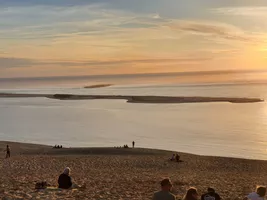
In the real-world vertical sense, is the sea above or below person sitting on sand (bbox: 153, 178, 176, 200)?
above

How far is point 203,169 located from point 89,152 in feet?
31.2

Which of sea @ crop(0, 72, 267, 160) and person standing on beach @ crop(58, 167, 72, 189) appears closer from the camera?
person standing on beach @ crop(58, 167, 72, 189)

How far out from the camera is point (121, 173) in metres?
19.8

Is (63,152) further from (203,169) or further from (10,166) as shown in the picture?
(203,169)

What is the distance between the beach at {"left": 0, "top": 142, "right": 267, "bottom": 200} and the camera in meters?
13.2

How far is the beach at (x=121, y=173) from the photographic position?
519 inches

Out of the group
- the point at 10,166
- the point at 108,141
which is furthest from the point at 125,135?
the point at 10,166

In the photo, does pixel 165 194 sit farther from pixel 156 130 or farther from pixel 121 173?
pixel 156 130

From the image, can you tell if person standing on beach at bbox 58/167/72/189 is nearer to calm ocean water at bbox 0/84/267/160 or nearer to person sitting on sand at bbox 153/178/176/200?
person sitting on sand at bbox 153/178/176/200

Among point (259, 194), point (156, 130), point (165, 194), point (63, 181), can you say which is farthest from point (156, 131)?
point (165, 194)

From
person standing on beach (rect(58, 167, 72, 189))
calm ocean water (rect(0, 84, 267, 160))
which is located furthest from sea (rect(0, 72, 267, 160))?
person standing on beach (rect(58, 167, 72, 189))

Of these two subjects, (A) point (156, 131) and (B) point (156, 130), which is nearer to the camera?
(A) point (156, 131)

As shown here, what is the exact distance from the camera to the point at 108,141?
38125 mm

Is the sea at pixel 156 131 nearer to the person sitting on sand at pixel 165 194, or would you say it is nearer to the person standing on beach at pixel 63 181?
the person standing on beach at pixel 63 181
